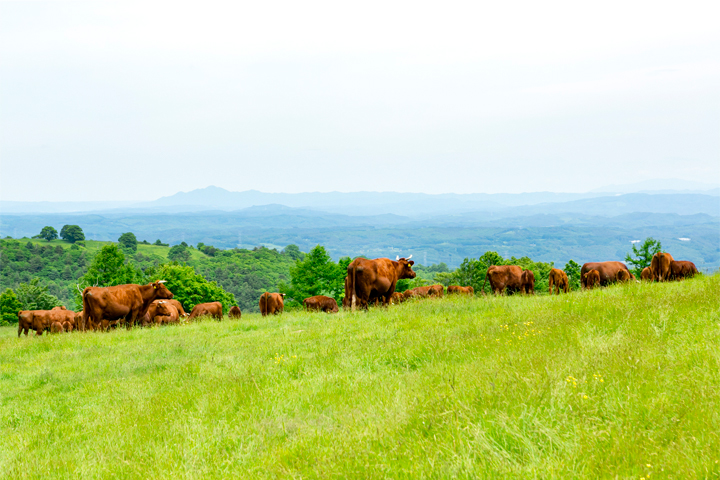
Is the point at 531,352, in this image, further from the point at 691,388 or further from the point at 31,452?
the point at 31,452

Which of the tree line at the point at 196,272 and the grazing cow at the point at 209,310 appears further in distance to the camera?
the tree line at the point at 196,272

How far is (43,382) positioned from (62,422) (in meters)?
3.75

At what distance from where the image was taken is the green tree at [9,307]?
63.5m

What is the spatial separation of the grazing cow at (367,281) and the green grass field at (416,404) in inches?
240

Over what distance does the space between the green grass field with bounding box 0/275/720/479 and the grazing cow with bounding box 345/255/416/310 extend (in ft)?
20.0

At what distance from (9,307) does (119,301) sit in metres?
60.2

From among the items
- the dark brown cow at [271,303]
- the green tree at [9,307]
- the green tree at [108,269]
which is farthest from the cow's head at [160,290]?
the green tree at [9,307]

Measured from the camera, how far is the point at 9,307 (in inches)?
2569

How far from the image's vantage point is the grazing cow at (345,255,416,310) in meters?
17.3

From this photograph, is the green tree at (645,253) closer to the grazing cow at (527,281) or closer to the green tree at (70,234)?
the grazing cow at (527,281)

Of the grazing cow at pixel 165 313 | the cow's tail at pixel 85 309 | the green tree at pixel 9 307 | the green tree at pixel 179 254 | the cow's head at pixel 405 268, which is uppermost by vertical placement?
the cow's head at pixel 405 268

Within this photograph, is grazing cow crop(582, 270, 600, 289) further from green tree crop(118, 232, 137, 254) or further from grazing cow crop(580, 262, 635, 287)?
green tree crop(118, 232, 137, 254)

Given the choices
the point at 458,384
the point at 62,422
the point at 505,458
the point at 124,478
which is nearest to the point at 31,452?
the point at 62,422

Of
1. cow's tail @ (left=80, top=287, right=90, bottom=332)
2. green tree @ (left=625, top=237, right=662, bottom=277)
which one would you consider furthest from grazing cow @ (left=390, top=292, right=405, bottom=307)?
green tree @ (left=625, top=237, right=662, bottom=277)
